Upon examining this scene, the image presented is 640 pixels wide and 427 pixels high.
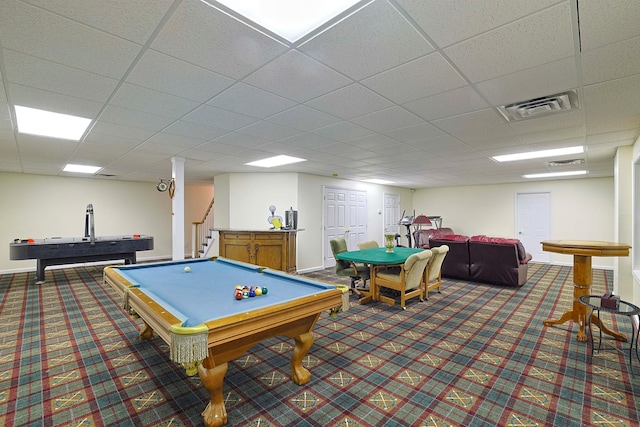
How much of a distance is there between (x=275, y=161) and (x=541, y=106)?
4094mm

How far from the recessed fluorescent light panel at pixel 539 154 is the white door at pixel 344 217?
3.85m

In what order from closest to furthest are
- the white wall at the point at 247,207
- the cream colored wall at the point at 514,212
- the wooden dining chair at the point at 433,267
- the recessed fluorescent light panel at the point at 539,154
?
the recessed fluorescent light panel at the point at 539,154 → the wooden dining chair at the point at 433,267 → the white wall at the point at 247,207 → the cream colored wall at the point at 514,212

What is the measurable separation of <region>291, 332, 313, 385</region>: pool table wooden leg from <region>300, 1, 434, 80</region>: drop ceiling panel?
6.68ft

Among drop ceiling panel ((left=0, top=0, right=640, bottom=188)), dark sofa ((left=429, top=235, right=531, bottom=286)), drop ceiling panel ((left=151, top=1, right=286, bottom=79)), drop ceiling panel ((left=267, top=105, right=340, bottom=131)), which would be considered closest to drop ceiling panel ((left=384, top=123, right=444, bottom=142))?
drop ceiling panel ((left=0, top=0, right=640, bottom=188))

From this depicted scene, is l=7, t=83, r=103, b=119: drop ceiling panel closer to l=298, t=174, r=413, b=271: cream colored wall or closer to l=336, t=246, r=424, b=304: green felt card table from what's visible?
l=336, t=246, r=424, b=304: green felt card table

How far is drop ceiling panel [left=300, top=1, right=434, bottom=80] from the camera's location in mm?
1502

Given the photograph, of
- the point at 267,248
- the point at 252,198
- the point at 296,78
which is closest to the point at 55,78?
the point at 296,78

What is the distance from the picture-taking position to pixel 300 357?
2340 mm

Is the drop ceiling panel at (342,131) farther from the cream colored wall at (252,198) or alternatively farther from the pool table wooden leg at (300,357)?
the cream colored wall at (252,198)

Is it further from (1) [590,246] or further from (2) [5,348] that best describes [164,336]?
(1) [590,246]

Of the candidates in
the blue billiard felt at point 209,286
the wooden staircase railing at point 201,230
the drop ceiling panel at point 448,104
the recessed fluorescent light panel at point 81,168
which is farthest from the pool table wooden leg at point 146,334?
the wooden staircase railing at point 201,230

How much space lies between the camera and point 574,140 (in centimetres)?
389

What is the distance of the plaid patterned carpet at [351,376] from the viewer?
1.95 metres

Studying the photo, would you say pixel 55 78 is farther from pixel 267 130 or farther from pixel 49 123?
pixel 267 130
